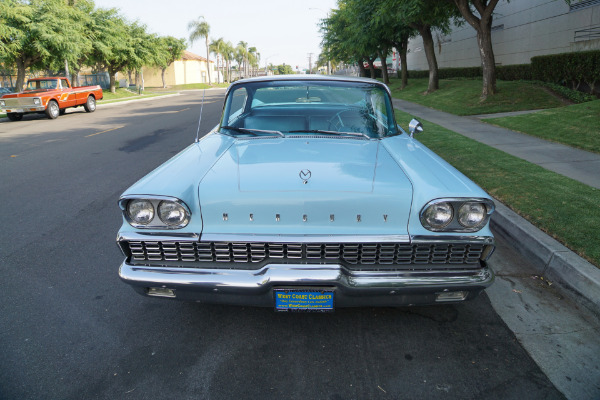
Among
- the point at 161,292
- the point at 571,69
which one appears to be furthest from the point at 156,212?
the point at 571,69

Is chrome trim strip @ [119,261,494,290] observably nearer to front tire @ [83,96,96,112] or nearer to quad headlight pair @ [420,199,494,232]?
quad headlight pair @ [420,199,494,232]

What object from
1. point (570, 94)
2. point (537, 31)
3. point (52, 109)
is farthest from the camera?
point (537, 31)

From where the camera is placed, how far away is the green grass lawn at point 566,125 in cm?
827

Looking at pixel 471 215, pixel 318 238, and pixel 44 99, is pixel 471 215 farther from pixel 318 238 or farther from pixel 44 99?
pixel 44 99

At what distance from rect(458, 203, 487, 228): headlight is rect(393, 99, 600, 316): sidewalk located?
4.46ft

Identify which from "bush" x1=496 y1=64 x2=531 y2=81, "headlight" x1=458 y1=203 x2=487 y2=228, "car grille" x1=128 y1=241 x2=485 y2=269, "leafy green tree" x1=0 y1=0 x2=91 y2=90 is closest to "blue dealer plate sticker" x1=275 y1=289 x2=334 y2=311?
"car grille" x1=128 y1=241 x2=485 y2=269

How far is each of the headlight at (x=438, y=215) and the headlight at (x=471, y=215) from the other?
2.7 inches

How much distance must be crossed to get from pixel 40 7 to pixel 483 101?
2537 centimetres

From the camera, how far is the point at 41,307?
307cm

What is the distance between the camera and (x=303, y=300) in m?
2.34

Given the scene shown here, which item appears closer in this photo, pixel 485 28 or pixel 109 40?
pixel 485 28

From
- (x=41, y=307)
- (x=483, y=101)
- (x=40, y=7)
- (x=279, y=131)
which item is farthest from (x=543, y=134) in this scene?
(x=40, y=7)

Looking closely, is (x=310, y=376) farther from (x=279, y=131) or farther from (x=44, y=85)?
(x=44, y=85)

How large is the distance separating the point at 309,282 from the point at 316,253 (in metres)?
0.17
